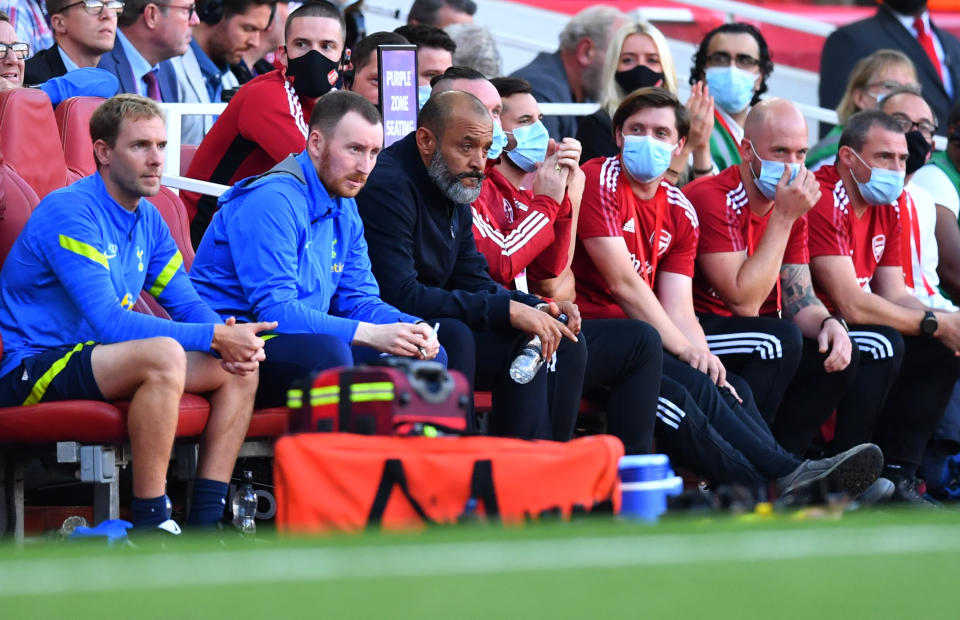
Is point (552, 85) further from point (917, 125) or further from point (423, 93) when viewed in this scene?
point (917, 125)

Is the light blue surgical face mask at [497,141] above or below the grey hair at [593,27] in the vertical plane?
below

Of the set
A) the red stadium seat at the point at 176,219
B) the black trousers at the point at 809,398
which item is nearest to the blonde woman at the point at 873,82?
the black trousers at the point at 809,398

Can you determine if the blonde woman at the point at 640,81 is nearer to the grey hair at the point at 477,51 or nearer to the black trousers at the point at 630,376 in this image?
the grey hair at the point at 477,51

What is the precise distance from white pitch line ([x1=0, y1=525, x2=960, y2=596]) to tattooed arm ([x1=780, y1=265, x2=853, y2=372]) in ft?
11.5

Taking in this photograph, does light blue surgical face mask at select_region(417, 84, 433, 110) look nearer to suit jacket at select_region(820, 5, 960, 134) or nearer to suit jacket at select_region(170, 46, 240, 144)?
suit jacket at select_region(170, 46, 240, 144)

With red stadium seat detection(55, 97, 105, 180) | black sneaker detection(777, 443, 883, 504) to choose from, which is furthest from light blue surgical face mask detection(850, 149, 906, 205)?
red stadium seat detection(55, 97, 105, 180)

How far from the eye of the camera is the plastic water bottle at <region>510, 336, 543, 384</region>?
5609mm

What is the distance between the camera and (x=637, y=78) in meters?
7.66

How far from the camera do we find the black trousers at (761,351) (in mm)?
6719

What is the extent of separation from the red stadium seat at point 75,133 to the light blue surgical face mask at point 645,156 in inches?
83.7

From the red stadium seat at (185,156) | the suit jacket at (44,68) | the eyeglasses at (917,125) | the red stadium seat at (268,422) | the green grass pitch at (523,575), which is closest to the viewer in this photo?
the green grass pitch at (523,575)

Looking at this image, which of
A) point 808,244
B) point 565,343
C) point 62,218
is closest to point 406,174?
point 565,343

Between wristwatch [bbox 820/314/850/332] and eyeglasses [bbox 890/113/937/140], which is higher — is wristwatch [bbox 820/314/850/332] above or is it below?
below

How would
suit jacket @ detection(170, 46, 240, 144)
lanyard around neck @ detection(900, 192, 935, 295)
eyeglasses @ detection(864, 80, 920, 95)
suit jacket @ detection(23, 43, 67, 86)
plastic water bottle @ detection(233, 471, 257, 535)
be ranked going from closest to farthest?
plastic water bottle @ detection(233, 471, 257, 535), suit jacket @ detection(23, 43, 67, 86), suit jacket @ detection(170, 46, 240, 144), lanyard around neck @ detection(900, 192, 935, 295), eyeglasses @ detection(864, 80, 920, 95)
